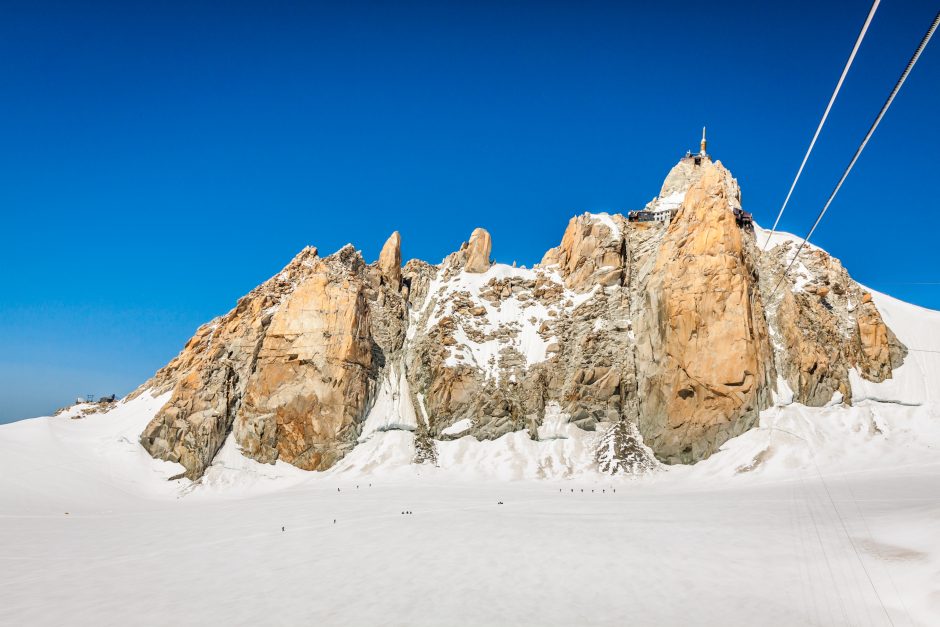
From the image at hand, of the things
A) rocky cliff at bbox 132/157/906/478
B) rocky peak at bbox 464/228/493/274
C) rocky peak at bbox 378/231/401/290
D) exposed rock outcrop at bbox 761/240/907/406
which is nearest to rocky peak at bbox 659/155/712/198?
rocky cliff at bbox 132/157/906/478

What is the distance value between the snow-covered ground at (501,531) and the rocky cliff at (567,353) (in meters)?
2.86

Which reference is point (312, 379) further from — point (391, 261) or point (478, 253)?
point (478, 253)

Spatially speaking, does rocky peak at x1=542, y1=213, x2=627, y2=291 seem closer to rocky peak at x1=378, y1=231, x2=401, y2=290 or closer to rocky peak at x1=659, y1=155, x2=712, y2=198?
rocky peak at x1=659, y1=155, x2=712, y2=198

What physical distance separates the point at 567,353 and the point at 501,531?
43.6 meters

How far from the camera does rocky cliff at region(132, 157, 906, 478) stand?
202 ft

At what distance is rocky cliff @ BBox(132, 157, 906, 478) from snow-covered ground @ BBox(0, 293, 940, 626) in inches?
113

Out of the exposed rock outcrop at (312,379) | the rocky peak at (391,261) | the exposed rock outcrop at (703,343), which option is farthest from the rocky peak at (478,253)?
the exposed rock outcrop at (703,343)

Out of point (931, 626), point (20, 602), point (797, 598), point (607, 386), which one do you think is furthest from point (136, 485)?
point (931, 626)

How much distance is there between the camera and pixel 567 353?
74.1 m

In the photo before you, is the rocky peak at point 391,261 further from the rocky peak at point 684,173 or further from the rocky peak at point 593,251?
the rocky peak at point 684,173

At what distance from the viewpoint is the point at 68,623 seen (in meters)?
20.3

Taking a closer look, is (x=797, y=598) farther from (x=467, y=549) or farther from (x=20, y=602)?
(x=20, y=602)

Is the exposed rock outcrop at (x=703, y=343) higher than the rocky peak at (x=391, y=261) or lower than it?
lower

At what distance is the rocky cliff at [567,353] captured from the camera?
61.6 meters
